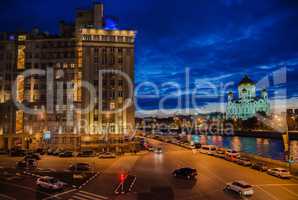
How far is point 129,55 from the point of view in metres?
88.4

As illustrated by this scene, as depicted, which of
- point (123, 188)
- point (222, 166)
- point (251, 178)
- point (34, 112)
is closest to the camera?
point (123, 188)

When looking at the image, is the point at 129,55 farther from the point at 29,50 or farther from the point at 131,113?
the point at 29,50

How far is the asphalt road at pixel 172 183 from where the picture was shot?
35438mm

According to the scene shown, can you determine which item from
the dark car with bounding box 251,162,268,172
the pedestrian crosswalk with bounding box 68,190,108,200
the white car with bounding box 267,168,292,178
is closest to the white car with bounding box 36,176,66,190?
the pedestrian crosswalk with bounding box 68,190,108,200

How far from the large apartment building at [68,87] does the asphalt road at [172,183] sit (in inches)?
1082

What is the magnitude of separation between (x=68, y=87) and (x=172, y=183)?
184 feet

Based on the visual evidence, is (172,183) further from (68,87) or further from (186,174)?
(68,87)

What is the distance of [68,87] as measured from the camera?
87750 millimetres

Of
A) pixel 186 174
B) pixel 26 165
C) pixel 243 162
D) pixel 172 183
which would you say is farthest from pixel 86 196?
pixel 243 162

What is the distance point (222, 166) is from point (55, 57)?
2347 inches

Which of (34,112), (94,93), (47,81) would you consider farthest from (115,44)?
(34,112)

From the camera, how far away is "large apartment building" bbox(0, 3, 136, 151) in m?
84.8

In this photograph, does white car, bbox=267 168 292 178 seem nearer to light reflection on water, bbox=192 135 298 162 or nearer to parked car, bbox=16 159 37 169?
light reflection on water, bbox=192 135 298 162

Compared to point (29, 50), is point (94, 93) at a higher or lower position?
lower
